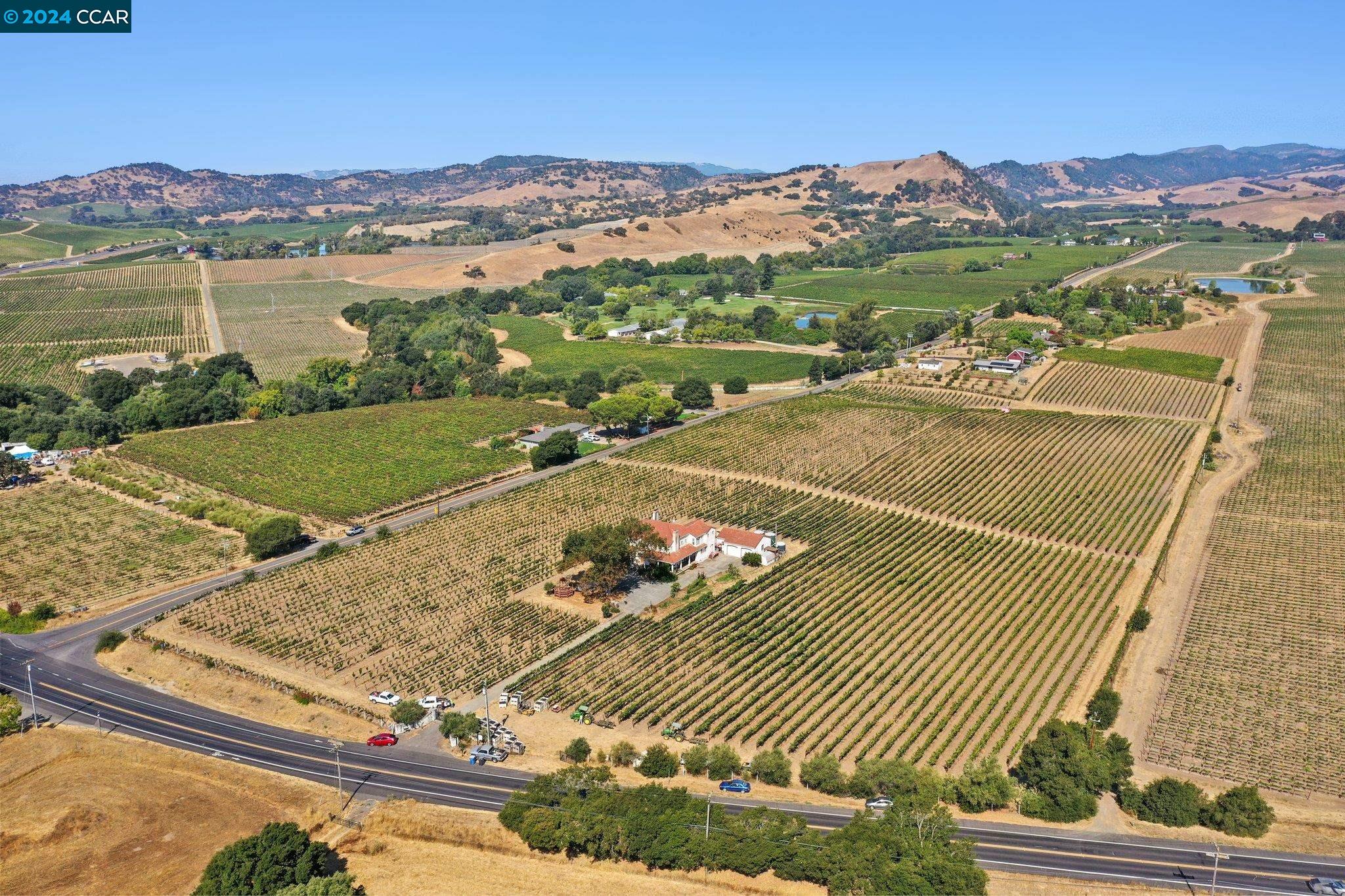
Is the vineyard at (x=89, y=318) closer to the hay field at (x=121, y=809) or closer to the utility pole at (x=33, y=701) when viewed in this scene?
the utility pole at (x=33, y=701)

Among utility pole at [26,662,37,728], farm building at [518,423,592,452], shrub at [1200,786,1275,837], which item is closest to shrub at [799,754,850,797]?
shrub at [1200,786,1275,837]

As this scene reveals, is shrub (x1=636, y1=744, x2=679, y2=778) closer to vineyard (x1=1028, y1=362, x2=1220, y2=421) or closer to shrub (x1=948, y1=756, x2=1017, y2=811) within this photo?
shrub (x1=948, y1=756, x2=1017, y2=811)

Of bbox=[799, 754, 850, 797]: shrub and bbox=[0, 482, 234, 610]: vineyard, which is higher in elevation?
bbox=[0, 482, 234, 610]: vineyard

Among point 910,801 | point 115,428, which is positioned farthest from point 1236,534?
point 115,428

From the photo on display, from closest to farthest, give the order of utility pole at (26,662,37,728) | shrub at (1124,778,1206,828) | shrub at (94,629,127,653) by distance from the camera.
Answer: shrub at (1124,778,1206,828)
utility pole at (26,662,37,728)
shrub at (94,629,127,653)

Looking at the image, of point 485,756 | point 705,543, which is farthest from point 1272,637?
point 485,756

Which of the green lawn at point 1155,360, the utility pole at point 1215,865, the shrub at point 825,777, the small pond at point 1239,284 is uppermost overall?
the small pond at point 1239,284

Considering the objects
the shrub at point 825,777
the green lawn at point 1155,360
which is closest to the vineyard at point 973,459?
the green lawn at point 1155,360
